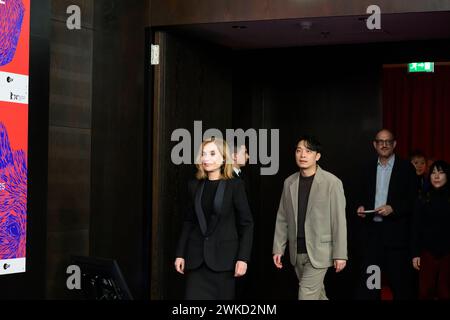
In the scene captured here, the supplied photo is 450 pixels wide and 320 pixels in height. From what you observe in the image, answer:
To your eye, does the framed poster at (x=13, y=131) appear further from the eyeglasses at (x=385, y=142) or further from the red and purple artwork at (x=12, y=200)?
the eyeglasses at (x=385, y=142)

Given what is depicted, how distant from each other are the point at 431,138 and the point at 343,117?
14.8 ft

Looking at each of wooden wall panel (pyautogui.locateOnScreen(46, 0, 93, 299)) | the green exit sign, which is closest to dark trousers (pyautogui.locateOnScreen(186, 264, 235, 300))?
wooden wall panel (pyautogui.locateOnScreen(46, 0, 93, 299))

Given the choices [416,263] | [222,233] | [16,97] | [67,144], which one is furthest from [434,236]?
[16,97]

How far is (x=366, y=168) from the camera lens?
6.81 metres

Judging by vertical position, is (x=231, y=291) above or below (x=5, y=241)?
below

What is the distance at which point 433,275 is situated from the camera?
21.4 feet

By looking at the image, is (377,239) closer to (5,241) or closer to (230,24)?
(230,24)

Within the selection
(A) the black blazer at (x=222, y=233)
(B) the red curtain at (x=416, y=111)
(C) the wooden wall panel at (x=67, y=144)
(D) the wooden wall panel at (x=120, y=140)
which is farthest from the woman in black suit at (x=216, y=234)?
(B) the red curtain at (x=416, y=111)

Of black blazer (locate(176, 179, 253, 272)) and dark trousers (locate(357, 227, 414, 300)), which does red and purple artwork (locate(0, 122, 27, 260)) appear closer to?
black blazer (locate(176, 179, 253, 272))

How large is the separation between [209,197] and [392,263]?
6.67 feet

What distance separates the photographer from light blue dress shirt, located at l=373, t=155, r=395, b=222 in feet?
22.0

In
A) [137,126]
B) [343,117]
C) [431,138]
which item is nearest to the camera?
[137,126]

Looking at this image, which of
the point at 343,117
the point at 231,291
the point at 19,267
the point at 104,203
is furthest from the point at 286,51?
the point at 19,267

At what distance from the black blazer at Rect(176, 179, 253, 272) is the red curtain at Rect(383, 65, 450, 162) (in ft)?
23.4
